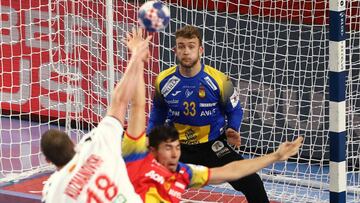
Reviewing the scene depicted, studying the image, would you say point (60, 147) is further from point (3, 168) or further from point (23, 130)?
point (23, 130)

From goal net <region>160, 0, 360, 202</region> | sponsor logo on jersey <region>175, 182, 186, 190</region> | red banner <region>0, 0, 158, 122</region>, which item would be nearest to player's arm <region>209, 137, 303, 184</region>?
sponsor logo on jersey <region>175, 182, 186, 190</region>

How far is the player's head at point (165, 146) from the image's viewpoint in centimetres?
615

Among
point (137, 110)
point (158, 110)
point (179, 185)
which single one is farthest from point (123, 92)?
point (158, 110)

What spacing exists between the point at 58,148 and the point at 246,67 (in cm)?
477

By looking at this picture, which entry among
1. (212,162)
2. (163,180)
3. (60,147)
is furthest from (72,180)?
(212,162)

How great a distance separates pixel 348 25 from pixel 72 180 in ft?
15.1

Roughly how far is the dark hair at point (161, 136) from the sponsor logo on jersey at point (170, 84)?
1811mm

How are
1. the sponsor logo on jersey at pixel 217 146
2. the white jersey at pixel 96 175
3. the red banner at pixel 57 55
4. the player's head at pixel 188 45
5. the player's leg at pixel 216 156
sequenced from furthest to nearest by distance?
the red banner at pixel 57 55 → the sponsor logo on jersey at pixel 217 146 → the player's leg at pixel 216 156 → the player's head at pixel 188 45 → the white jersey at pixel 96 175

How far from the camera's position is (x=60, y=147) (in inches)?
218

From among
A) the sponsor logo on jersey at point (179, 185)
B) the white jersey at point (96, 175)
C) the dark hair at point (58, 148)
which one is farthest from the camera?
the sponsor logo on jersey at point (179, 185)

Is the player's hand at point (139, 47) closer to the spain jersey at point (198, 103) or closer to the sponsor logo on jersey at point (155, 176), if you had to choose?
the sponsor logo on jersey at point (155, 176)

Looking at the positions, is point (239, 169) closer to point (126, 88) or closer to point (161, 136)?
point (161, 136)

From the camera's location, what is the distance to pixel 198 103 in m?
8.00

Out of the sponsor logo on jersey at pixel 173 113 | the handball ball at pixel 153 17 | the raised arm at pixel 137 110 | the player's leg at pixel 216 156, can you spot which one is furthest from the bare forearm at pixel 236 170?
the sponsor logo on jersey at pixel 173 113
